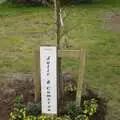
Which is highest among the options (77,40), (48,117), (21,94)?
(48,117)

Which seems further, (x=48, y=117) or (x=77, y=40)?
(x=77, y=40)

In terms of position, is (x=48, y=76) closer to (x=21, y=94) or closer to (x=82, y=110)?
(x=82, y=110)

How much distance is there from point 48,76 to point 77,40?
4.67 metres

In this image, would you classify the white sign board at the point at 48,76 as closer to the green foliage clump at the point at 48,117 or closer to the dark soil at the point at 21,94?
the green foliage clump at the point at 48,117

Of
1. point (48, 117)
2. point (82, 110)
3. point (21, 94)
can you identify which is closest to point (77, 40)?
point (21, 94)

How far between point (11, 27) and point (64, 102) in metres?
5.59

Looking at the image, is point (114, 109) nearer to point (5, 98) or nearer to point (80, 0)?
point (5, 98)

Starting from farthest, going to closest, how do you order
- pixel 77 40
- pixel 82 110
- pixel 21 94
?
pixel 77 40
pixel 21 94
pixel 82 110

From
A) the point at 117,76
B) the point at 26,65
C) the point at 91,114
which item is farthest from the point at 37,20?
the point at 91,114

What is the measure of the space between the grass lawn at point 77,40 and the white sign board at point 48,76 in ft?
3.82

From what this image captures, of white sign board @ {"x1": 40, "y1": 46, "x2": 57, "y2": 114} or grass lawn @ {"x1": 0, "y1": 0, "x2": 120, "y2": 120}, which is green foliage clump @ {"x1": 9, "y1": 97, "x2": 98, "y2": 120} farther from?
grass lawn @ {"x1": 0, "y1": 0, "x2": 120, "y2": 120}

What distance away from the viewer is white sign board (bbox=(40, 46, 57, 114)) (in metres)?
4.06

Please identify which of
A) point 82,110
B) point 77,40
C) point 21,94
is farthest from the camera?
point 77,40

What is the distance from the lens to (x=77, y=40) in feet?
28.6
